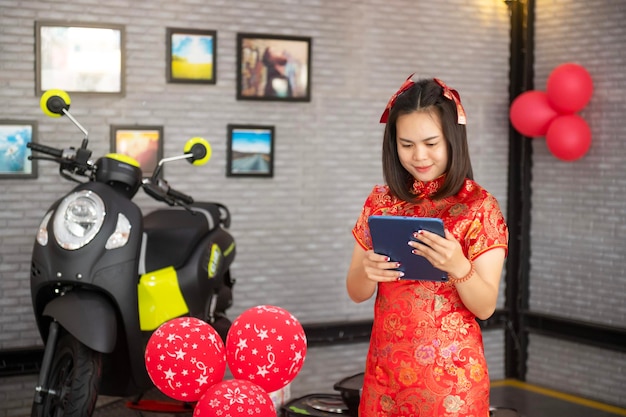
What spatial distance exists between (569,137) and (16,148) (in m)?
2.95

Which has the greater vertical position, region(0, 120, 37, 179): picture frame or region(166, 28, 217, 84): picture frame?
region(166, 28, 217, 84): picture frame

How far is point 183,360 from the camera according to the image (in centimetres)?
268

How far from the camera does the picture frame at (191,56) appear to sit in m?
4.69

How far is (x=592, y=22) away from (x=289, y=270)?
2281 mm

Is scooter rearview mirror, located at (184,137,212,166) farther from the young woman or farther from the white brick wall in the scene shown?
the white brick wall

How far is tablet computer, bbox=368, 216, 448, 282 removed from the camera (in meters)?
1.92

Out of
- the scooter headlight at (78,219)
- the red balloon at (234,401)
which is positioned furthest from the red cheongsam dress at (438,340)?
the scooter headlight at (78,219)

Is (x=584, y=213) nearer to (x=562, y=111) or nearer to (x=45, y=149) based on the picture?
(x=562, y=111)

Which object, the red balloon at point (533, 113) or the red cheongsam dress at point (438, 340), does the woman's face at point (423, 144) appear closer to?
the red cheongsam dress at point (438, 340)

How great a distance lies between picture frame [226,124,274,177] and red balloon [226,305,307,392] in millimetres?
2187

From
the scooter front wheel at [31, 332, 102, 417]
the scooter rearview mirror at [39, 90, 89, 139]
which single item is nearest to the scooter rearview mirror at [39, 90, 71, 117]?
the scooter rearview mirror at [39, 90, 89, 139]

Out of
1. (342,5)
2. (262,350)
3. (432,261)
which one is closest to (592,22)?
(342,5)

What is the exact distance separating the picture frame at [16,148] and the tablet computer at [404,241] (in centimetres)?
284

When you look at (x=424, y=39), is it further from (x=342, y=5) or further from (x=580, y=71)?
(x=580, y=71)
